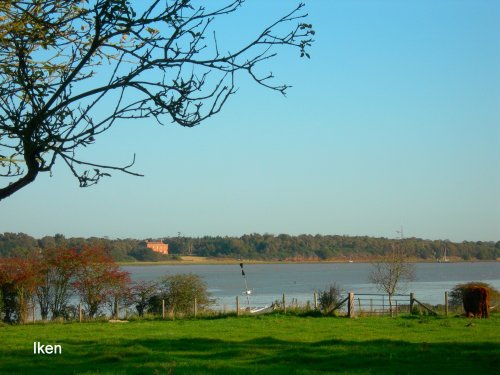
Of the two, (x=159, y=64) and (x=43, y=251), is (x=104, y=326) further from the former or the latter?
(x=159, y=64)

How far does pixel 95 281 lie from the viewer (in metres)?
35.2

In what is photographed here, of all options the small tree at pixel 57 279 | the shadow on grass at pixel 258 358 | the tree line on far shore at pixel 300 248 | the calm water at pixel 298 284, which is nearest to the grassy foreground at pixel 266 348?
the shadow on grass at pixel 258 358

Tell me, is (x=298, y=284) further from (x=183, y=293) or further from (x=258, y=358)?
(x=258, y=358)

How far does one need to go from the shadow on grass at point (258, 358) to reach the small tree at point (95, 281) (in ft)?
50.1

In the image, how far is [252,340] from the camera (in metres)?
20.7

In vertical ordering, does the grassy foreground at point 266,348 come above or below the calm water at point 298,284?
above

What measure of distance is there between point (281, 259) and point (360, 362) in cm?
12500

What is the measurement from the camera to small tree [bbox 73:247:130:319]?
3506 centimetres

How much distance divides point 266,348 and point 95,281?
61.7 ft

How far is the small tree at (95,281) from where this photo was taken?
3506cm

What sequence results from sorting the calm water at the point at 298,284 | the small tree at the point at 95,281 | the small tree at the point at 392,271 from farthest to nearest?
the calm water at the point at 298,284 < the small tree at the point at 392,271 < the small tree at the point at 95,281

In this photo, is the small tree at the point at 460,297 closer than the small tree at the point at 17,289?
No

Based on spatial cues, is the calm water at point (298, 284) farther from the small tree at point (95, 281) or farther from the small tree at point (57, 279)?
the small tree at point (57, 279)

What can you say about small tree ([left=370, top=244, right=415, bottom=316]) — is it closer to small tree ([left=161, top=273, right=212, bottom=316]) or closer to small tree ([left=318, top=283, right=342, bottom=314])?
small tree ([left=318, top=283, right=342, bottom=314])
